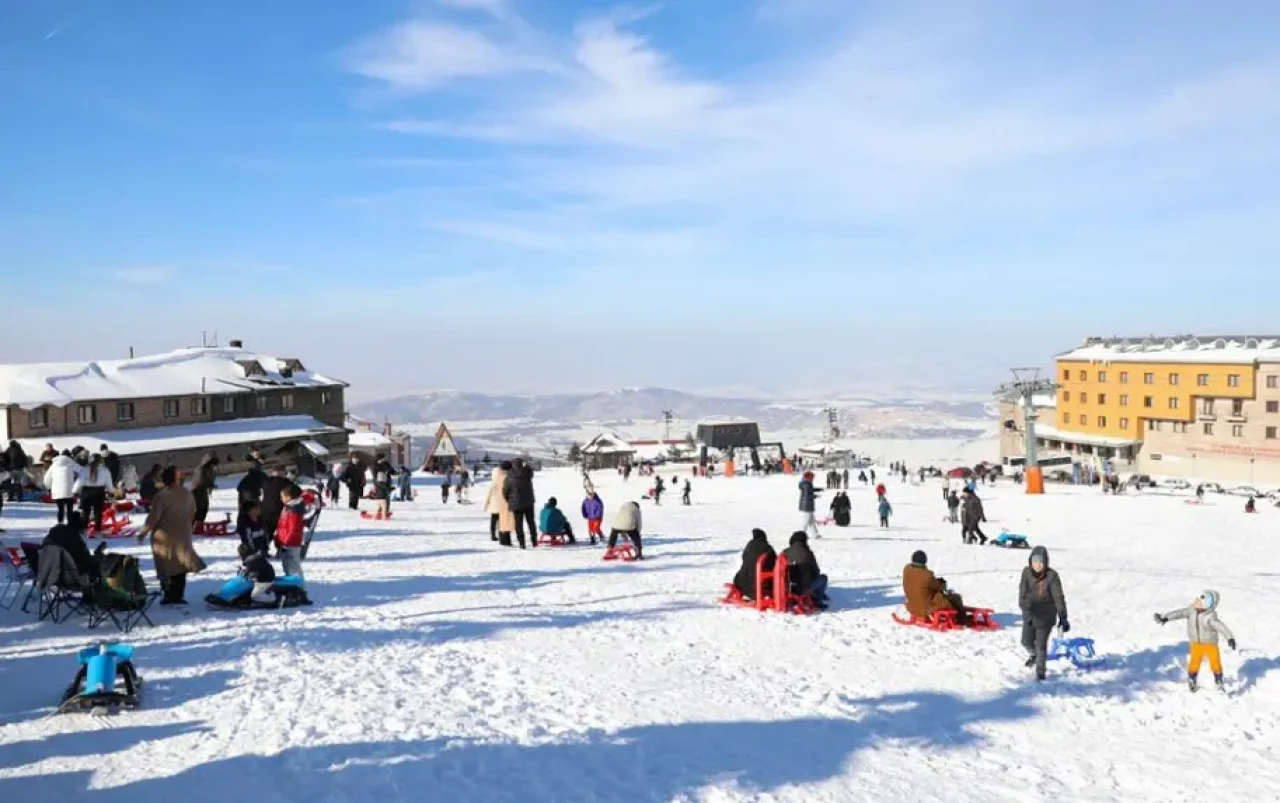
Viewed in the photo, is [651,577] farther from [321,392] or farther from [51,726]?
[321,392]

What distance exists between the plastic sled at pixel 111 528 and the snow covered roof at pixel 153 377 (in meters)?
24.7

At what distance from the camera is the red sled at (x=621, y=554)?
20500 mm

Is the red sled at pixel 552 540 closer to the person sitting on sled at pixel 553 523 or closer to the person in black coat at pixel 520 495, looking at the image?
the person sitting on sled at pixel 553 523

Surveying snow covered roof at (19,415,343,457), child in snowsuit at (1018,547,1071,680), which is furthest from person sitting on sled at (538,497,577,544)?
snow covered roof at (19,415,343,457)

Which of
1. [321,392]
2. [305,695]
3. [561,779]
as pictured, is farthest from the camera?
[321,392]

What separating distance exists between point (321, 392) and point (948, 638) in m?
54.1

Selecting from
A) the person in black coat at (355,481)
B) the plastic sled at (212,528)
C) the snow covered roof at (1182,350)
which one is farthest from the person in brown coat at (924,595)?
the snow covered roof at (1182,350)

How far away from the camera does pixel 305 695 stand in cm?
985

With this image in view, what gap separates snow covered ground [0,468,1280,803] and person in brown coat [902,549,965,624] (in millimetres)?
496

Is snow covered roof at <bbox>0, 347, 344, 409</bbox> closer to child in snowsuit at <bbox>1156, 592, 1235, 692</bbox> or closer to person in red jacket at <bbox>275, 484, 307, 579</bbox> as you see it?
person in red jacket at <bbox>275, 484, 307, 579</bbox>

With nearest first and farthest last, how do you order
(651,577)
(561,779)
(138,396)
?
1. (561,779)
2. (651,577)
3. (138,396)

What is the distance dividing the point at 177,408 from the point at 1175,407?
71.5 m

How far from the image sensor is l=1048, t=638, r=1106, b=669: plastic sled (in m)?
12.9

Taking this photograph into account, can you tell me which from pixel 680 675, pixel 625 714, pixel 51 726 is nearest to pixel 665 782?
pixel 625 714
